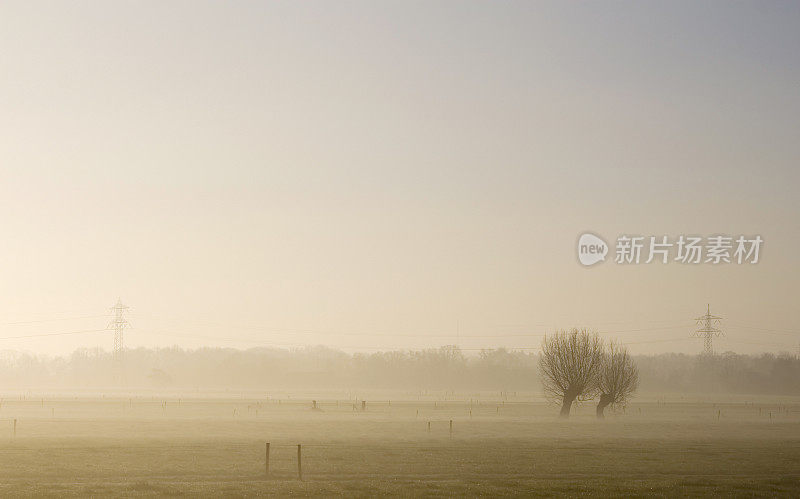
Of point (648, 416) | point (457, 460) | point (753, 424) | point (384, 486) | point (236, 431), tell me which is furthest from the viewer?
point (648, 416)

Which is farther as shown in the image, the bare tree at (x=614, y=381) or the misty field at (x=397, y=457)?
the bare tree at (x=614, y=381)

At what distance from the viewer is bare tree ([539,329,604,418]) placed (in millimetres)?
109438

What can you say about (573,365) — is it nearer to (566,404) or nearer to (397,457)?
(566,404)

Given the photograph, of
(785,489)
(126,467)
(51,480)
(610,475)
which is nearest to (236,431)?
(126,467)

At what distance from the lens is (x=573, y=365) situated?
110 m

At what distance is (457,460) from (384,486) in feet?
43.5

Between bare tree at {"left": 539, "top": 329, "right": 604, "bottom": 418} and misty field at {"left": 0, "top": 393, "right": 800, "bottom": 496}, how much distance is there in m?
8.87

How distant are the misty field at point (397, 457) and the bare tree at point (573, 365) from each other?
887cm

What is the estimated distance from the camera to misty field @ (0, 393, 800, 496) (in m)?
39.8

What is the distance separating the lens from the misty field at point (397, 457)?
3981 centimetres

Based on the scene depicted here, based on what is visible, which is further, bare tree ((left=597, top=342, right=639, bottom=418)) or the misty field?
bare tree ((left=597, top=342, right=639, bottom=418))

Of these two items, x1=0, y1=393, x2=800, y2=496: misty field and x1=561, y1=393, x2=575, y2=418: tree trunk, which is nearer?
x1=0, y1=393, x2=800, y2=496: misty field

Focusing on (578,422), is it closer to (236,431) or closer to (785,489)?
(236,431)

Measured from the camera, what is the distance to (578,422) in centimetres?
9912
